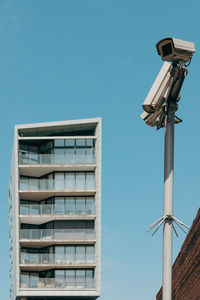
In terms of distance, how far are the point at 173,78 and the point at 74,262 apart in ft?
192

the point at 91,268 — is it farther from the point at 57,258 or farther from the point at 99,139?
the point at 99,139

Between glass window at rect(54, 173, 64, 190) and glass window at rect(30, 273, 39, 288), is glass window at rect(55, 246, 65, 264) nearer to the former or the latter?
glass window at rect(30, 273, 39, 288)

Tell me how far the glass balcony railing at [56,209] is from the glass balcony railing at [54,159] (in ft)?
16.1

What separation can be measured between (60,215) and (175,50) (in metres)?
58.2

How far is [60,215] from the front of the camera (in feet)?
213

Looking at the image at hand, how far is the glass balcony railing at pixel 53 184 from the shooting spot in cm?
6506

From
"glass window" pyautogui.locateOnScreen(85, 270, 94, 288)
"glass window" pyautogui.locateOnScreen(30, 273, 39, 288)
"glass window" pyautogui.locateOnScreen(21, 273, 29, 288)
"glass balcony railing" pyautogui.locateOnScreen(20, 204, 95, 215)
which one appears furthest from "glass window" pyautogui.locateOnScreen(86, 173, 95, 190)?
"glass window" pyautogui.locateOnScreen(21, 273, 29, 288)

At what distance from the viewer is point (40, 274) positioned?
67.0 meters

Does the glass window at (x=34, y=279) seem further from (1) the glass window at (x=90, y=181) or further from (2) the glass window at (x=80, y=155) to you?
(2) the glass window at (x=80, y=155)

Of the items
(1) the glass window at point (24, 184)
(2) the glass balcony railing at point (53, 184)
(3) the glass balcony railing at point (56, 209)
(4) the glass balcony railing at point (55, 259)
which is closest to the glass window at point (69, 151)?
(2) the glass balcony railing at point (53, 184)

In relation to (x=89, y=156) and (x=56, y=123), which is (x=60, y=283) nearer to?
(x=89, y=156)

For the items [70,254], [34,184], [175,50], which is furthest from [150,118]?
[34,184]

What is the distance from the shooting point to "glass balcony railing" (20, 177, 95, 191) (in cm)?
6506

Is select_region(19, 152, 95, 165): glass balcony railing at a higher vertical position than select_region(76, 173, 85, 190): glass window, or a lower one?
higher
